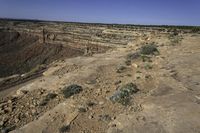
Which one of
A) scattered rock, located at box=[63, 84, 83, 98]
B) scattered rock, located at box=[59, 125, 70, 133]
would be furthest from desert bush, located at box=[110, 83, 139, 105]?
scattered rock, located at box=[59, 125, 70, 133]

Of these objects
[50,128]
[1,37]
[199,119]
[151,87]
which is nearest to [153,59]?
[151,87]

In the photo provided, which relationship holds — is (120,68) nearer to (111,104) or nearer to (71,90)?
(71,90)

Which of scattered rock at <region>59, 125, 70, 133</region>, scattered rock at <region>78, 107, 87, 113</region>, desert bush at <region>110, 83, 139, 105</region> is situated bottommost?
scattered rock at <region>59, 125, 70, 133</region>

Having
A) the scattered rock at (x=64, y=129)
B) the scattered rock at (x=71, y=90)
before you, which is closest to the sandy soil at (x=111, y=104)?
the scattered rock at (x=64, y=129)

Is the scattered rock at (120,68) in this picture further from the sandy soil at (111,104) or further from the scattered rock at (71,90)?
the scattered rock at (71,90)

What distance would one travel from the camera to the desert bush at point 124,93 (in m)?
11.2

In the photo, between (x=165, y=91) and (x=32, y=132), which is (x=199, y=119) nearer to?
(x=165, y=91)

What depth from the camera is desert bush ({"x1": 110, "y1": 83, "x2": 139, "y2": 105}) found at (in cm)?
1117

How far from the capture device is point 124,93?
11734 millimetres

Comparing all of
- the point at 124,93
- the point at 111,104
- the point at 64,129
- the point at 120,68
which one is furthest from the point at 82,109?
the point at 120,68

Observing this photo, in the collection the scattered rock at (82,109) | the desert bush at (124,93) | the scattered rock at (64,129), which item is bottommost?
the scattered rock at (64,129)

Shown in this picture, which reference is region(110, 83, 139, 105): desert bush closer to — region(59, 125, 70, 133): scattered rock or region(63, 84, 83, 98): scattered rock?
region(63, 84, 83, 98): scattered rock

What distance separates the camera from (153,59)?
19.0m

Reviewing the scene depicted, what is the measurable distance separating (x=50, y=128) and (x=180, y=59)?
1160 centimetres
